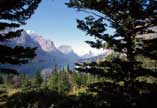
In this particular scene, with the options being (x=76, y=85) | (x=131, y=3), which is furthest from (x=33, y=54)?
(x=76, y=85)

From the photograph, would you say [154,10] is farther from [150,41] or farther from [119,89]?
[119,89]

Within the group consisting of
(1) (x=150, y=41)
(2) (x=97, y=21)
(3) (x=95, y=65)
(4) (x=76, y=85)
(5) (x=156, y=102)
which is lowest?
(4) (x=76, y=85)

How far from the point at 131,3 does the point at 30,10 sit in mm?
6457

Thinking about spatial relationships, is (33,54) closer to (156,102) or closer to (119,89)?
(119,89)

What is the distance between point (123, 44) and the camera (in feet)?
68.5

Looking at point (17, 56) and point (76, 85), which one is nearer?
point (17, 56)

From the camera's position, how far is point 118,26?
68.0ft

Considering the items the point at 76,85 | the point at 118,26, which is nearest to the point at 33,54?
the point at 118,26

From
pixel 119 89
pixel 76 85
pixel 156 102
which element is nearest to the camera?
pixel 156 102

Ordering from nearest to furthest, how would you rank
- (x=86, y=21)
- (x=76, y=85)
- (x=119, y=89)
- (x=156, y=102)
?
(x=156, y=102)
(x=119, y=89)
(x=86, y=21)
(x=76, y=85)

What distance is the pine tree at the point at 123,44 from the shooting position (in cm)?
2017

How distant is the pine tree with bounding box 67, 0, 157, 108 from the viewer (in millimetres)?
20166

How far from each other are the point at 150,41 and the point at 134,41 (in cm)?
123

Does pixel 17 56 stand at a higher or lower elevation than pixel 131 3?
lower
